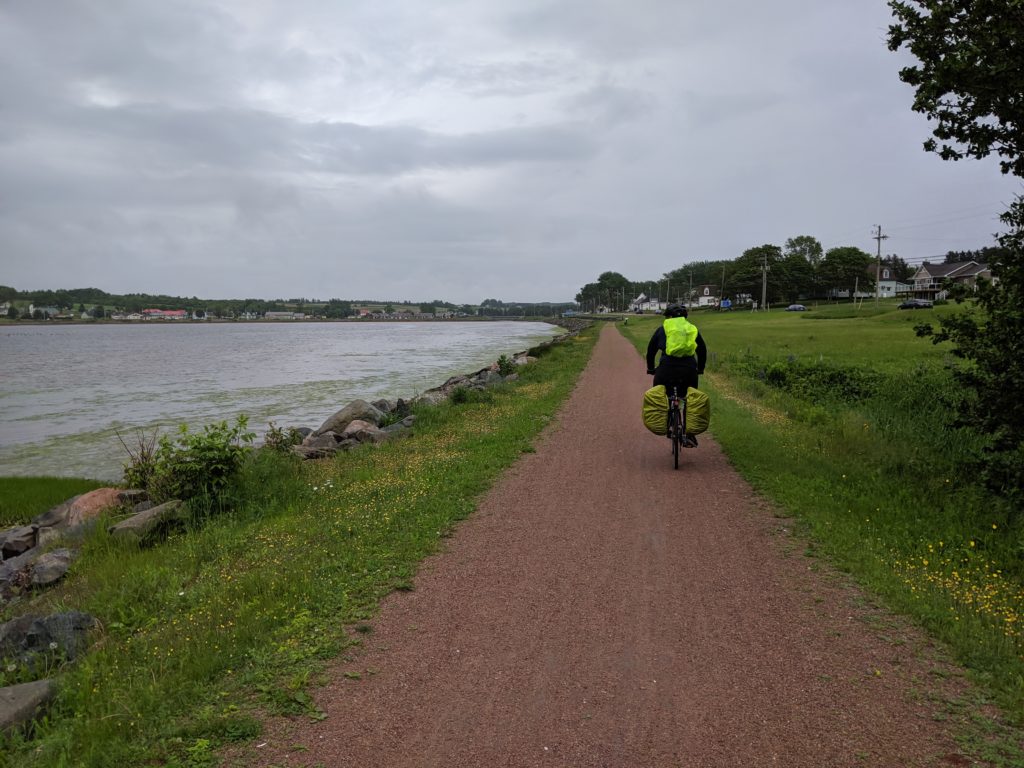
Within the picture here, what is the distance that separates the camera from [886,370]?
19.8 metres

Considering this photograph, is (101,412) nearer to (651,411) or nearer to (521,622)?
(651,411)

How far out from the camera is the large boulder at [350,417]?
15195 mm

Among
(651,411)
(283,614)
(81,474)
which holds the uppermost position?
(651,411)

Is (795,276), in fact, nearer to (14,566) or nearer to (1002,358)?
(1002,358)

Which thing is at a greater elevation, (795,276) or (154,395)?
(795,276)

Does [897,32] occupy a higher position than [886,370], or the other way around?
[897,32]

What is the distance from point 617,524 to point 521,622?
7.78 feet

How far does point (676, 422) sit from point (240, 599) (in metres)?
5.94

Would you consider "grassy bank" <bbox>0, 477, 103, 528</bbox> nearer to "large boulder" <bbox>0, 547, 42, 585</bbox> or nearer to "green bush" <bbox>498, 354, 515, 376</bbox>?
"large boulder" <bbox>0, 547, 42, 585</bbox>

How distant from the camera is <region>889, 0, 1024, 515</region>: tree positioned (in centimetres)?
618

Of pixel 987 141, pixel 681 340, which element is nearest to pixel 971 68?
pixel 987 141

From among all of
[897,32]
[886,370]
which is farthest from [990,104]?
[886,370]

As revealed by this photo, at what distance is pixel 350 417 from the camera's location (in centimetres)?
1568

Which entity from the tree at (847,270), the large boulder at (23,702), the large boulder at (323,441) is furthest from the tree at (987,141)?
the tree at (847,270)
